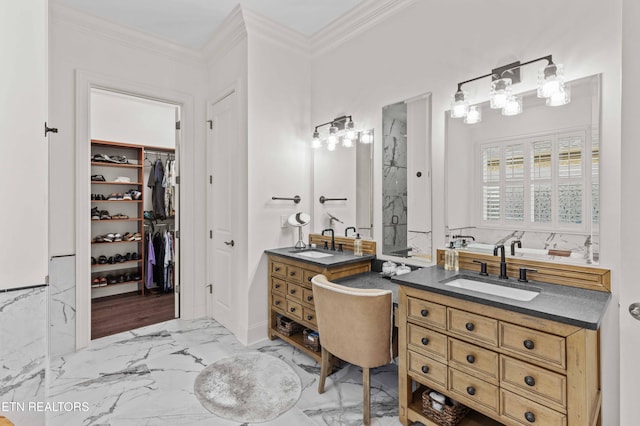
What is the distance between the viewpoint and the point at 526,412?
52.4 inches

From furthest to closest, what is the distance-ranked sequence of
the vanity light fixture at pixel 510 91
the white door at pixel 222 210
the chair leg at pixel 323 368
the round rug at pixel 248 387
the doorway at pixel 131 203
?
the doorway at pixel 131 203, the white door at pixel 222 210, the chair leg at pixel 323 368, the round rug at pixel 248 387, the vanity light fixture at pixel 510 91

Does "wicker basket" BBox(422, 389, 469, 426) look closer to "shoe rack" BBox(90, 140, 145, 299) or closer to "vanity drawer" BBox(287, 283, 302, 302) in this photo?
"vanity drawer" BBox(287, 283, 302, 302)

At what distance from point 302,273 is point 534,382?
1.68 meters

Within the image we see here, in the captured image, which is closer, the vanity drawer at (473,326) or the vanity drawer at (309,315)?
the vanity drawer at (473,326)

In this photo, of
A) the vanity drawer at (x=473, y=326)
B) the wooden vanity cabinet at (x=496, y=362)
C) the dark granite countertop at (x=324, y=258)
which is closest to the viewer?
the wooden vanity cabinet at (x=496, y=362)

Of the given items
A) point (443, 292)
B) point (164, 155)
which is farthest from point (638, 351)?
point (164, 155)

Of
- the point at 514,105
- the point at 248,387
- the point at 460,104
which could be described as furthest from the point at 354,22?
the point at 248,387

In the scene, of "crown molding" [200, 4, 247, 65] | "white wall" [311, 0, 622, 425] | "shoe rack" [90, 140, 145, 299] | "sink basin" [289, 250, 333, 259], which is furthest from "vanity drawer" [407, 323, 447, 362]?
"shoe rack" [90, 140, 145, 299]

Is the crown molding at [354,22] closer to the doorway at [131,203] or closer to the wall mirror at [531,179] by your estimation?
the wall mirror at [531,179]

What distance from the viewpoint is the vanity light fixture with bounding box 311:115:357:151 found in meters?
2.86

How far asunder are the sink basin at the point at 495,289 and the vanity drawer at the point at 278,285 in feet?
4.87

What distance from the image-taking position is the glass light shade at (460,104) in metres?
2.00

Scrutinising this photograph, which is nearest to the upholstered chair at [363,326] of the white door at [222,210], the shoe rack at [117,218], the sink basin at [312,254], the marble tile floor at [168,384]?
the marble tile floor at [168,384]

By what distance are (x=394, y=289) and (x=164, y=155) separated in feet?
13.9
